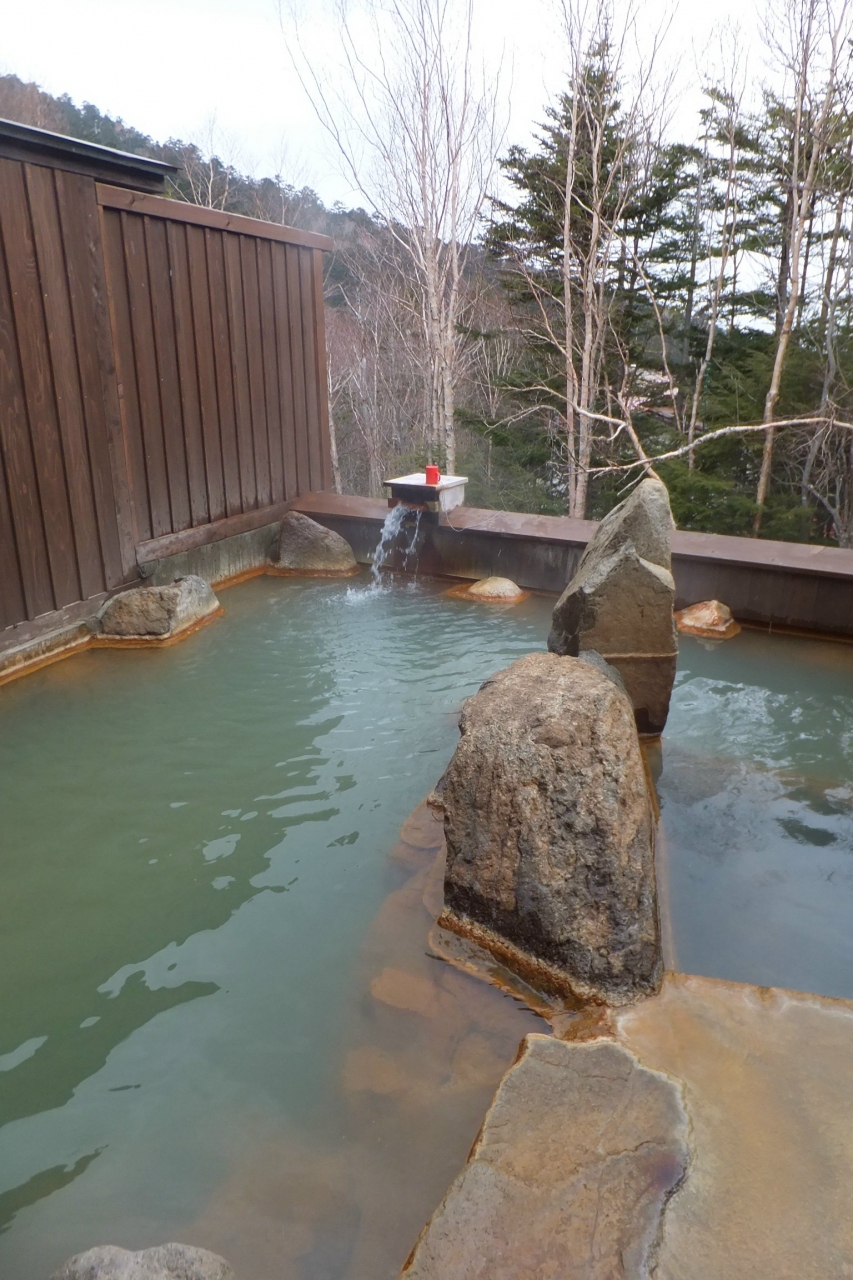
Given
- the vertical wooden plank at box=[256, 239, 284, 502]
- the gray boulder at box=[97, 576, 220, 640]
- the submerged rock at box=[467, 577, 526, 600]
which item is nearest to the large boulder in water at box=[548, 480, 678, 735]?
the submerged rock at box=[467, 577, 526, 600]

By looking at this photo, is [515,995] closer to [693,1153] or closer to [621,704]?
[693,1153]

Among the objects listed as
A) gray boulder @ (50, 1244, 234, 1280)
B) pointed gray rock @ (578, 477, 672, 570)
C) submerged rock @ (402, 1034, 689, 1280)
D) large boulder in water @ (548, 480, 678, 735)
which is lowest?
gray boulder @ (50, 1244, 234, 1280)

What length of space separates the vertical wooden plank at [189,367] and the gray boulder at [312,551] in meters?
0.73

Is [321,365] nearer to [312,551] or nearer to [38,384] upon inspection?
[312,551]

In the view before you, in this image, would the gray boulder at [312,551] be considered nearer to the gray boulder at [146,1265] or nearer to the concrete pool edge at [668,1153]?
the concrete pool edge at [668,1153]

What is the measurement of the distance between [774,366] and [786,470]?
1.65 m

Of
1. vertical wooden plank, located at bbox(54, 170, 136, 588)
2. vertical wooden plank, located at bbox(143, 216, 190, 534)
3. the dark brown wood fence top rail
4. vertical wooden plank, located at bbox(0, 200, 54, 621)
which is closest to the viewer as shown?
vertical wooden plank, located at bbox(0, 200, 54, 621)

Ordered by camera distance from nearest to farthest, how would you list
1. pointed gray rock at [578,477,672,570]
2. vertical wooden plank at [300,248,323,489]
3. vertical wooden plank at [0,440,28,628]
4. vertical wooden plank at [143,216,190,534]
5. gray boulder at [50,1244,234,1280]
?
gray boulder at [50,1244,234,1280], pointed gray rock at [578,477,672,570], vertical wooden plank at [0,440,28,628], vertical wooden plank at [143,216,190,534], vertical wooden plank at [300,248,323,489]

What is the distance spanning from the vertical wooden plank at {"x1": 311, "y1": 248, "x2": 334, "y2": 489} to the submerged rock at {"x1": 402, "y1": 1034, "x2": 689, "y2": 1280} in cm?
678

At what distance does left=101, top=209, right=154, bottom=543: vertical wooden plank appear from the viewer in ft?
17.8

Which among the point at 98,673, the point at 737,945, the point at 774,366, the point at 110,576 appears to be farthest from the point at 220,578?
the point at 774,366

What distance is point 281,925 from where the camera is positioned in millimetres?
2766

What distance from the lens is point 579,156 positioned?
11.6m

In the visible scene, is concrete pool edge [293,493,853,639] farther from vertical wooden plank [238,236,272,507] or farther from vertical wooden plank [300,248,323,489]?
vertical wooden plank [300,248,323,489]
